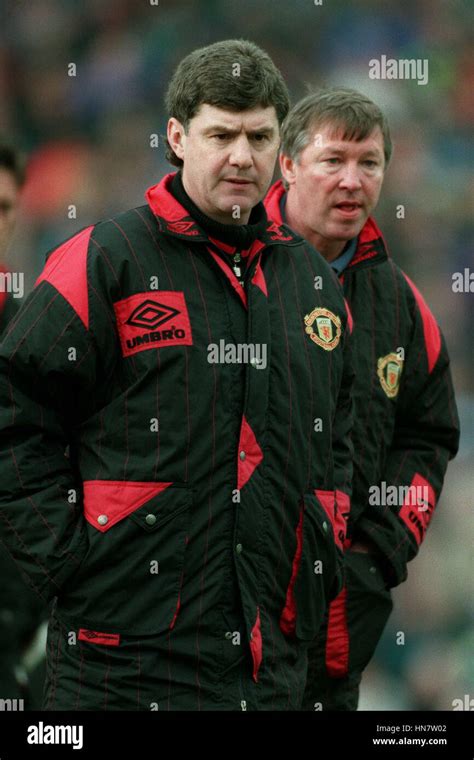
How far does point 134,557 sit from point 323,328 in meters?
0.68

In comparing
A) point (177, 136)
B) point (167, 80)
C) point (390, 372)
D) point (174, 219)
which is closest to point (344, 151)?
point (390, 372)

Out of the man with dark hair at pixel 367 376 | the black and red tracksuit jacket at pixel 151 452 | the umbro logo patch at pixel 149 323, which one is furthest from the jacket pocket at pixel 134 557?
the man with dark hair at pixel 367 376

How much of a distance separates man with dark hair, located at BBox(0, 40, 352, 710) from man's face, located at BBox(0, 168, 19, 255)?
1181 mm

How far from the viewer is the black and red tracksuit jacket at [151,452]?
265cm

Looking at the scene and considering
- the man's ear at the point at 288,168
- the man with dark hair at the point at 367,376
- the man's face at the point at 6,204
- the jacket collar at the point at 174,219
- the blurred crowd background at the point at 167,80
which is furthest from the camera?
the blurred crowd background at the point at 167,80

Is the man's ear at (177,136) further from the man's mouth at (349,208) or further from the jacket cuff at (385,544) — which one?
the jacket cuff at (385,544)

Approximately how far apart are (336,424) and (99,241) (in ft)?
2.35

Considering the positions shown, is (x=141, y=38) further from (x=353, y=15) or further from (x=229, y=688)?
(x=229, y=688)

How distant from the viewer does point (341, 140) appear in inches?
139

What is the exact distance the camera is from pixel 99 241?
2713 millimetres

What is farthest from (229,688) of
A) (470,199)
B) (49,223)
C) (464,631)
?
(470,199)

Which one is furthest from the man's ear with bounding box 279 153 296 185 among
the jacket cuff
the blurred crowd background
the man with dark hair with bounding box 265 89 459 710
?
the blurred crowd background

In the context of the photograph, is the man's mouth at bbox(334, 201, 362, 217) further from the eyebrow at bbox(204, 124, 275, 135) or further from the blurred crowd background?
the blurred crowd background

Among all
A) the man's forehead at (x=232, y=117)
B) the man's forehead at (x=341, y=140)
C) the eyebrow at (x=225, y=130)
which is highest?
the man's forehead at (x=341, y=140)
